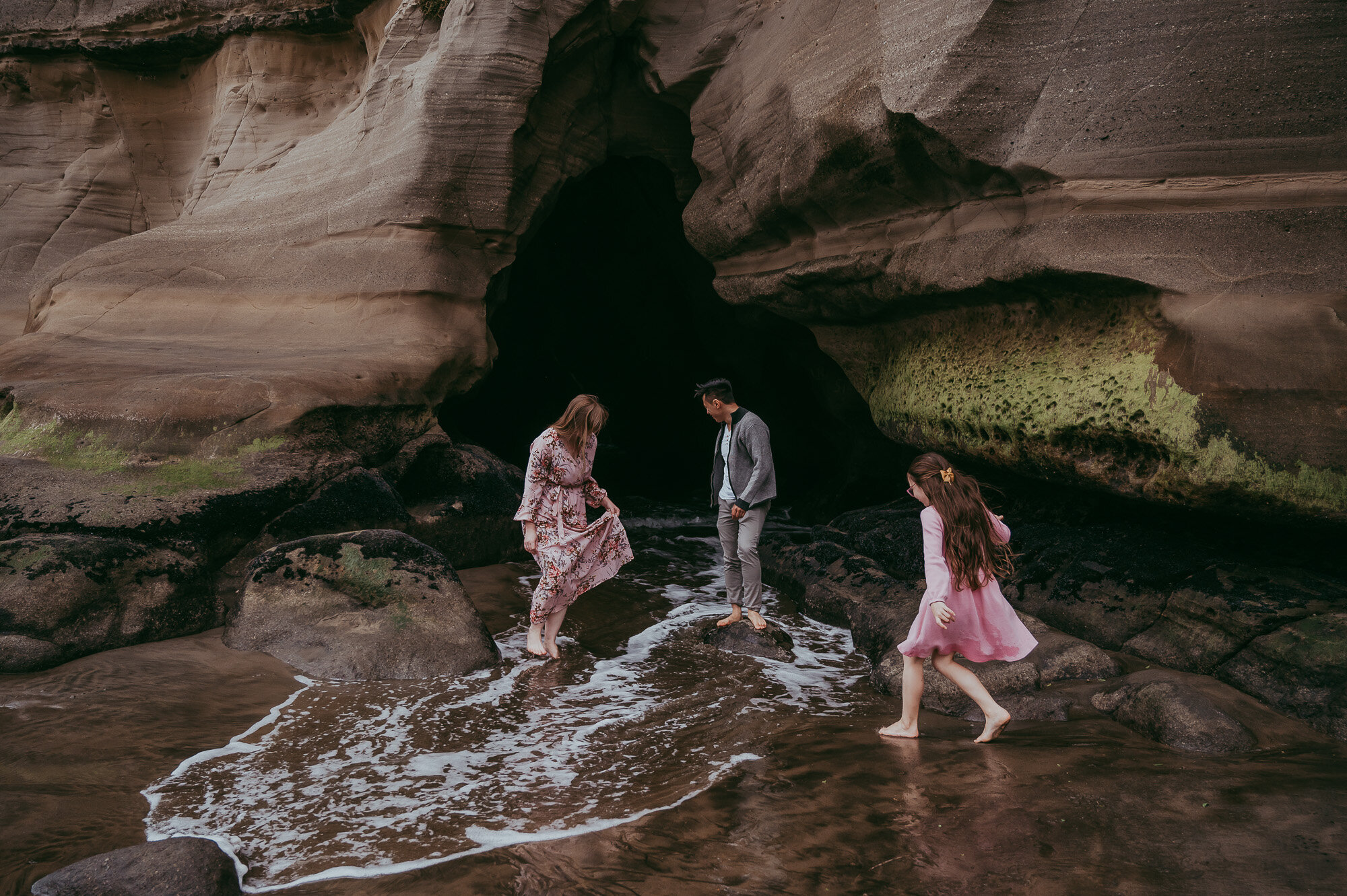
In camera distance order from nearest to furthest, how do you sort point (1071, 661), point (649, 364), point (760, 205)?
point (1071, 661) → point (760, 205) → point (649, 364)

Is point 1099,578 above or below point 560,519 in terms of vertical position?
below

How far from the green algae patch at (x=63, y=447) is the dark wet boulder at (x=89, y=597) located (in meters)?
0.78

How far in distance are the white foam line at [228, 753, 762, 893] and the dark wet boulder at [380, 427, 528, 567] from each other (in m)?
4.24

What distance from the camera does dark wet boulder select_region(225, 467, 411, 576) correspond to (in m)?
6.12

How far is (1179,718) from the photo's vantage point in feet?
12.5

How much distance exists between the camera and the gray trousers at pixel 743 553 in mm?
6000

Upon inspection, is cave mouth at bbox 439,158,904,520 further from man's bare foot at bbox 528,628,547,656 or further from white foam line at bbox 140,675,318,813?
white foam line at bbox 140,675,318,813

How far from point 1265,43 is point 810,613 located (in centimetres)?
458

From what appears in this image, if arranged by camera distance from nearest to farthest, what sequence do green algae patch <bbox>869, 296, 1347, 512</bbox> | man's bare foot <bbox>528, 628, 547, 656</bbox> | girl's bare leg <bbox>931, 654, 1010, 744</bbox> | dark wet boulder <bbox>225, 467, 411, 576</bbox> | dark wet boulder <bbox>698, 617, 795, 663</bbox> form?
girl's bare leg <bbox>931, 654, 1010, 744</bbox> < green algae patch <bbox>869, 296, 1347, 512</bbox> < man's bare foot <bbox>528, 628, 547, 656</bbox> < dark wet boulder <bbox>698, 617, 795, 663</bbox> < dark wet boulder <bbox>225, 467, 411, 576</bbox>

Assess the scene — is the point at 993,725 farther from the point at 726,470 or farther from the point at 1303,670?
the point at 726,470

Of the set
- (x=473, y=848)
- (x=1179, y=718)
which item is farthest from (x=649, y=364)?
(x=473, y=848)

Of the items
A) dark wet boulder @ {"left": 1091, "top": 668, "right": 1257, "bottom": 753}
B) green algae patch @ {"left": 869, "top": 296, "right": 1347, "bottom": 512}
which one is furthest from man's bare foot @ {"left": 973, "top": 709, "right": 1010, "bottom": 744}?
green algae patch @ {"left": 869, "top": 296, "right": 1347, "bottom": 512}

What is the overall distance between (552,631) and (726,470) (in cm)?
162

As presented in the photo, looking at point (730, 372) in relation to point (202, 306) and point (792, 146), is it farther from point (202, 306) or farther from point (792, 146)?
point (202, 306)
